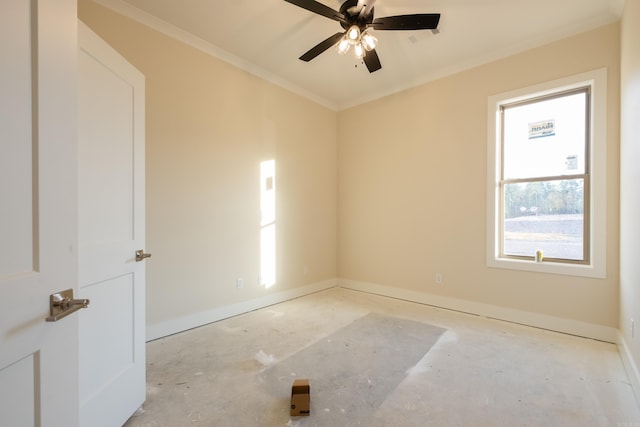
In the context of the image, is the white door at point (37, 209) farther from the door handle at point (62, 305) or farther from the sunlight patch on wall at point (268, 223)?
the sunlight patch on wall at point (268, 223)

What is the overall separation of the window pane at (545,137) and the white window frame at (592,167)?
119 mm

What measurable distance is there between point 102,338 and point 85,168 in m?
0.88

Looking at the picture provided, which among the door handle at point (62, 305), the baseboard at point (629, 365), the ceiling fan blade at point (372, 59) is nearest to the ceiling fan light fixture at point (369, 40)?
the ceiling fan blade at point (372, 59)

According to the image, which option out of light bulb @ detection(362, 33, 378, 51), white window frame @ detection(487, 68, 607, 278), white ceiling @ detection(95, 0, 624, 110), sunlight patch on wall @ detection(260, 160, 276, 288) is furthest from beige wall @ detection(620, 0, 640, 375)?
sunlight patch on wall @ detection(260, 160, 276, 288)

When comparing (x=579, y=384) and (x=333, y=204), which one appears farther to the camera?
(x=333, y=204)

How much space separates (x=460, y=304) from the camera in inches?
135

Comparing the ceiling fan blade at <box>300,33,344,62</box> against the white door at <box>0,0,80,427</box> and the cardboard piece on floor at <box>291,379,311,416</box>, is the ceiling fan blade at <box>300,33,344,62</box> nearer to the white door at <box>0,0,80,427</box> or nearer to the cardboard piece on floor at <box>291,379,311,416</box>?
the white door at <box>0,0,80,427</box>

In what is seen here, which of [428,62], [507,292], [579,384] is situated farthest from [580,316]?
[428,62]

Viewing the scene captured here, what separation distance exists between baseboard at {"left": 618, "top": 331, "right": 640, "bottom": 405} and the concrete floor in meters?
0.04

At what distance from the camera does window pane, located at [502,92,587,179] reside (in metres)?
2.84

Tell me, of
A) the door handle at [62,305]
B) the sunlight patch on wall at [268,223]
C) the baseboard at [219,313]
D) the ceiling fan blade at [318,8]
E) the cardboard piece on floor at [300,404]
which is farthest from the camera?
the sunlight patch on wall at [268,223]

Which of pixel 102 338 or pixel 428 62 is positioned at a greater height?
pixel 428 62

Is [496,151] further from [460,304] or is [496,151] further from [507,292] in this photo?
[460,304]

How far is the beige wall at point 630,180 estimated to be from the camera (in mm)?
1889
